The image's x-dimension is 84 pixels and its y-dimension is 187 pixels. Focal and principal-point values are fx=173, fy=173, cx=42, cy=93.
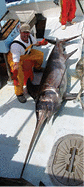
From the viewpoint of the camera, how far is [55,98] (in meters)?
2.92

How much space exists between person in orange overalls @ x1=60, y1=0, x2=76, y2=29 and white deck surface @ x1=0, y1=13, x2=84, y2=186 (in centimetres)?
260

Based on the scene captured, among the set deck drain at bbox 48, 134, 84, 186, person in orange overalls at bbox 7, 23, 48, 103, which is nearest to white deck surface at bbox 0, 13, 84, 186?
deck drain at bbox 48, 134, 84, 186

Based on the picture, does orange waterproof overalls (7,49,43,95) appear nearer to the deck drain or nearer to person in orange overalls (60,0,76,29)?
the deck drain

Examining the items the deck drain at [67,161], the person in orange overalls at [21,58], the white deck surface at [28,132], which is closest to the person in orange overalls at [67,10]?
the person in orange overalls at [21,58]

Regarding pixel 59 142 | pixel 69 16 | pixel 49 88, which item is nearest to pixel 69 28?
pixel 69 16

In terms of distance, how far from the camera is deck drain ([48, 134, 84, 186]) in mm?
2158

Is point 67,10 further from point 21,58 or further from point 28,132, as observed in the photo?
point 28,132

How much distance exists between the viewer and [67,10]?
17.7ft

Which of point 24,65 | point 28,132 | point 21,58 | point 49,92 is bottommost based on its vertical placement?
point 28,132

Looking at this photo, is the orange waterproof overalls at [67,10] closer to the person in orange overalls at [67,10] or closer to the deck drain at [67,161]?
the person in orange overalls at [67,10]

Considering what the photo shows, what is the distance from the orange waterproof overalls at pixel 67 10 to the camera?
17.4 feet

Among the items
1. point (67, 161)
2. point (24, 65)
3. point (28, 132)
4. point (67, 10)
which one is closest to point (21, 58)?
point (24, 65)

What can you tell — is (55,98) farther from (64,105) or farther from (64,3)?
(64,3)

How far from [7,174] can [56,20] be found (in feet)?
18.5
